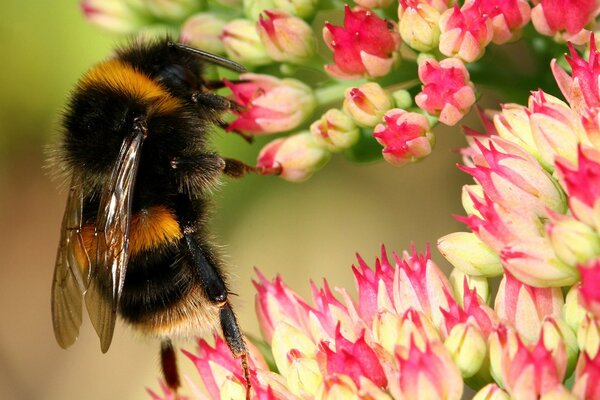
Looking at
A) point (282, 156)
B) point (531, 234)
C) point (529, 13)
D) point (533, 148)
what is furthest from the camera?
point (282, 156)

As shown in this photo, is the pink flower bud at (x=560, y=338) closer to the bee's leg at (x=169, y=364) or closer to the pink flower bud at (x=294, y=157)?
the pink flower bud at (x=294, y=157)

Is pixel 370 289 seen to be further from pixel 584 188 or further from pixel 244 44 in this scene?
pixel 244 44

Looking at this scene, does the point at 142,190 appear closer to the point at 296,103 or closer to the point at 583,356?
the point at 296,103

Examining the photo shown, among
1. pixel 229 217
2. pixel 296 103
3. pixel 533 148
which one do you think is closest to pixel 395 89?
pixel 296 103

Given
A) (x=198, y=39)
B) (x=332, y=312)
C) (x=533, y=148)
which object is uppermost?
(x=198, y=39)

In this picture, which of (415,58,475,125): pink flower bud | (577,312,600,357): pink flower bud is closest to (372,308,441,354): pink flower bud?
(577,312,600,357): pink flower bud

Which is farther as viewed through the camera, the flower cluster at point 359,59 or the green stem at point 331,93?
the green stem at point 331,93

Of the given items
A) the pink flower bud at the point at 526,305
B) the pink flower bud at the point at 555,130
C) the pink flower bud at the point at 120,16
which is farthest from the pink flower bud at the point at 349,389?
the pink flower bud at the point at 120,16
